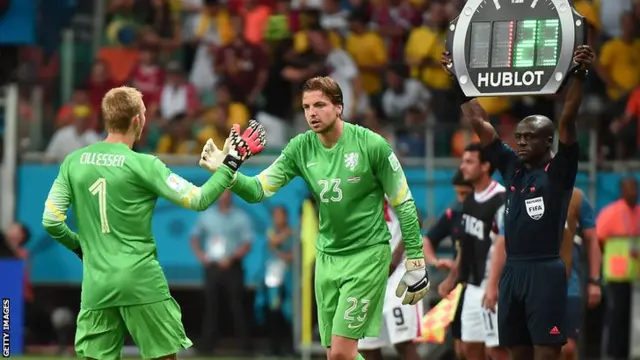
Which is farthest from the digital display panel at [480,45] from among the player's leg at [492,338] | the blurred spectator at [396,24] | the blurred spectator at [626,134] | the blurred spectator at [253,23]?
the blurred spectator at [253,23]

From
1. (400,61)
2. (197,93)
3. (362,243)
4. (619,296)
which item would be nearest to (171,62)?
(197,93)

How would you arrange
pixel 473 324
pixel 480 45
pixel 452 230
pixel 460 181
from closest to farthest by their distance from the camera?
pixel 480 45 < pixel 473 324 < pixel 460 181 < pixel 452 230

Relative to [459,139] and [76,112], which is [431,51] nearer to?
[459,139]

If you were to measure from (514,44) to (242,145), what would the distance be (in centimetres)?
223

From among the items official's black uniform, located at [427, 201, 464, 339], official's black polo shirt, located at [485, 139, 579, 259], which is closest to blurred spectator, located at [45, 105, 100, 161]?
official's black uniform, located at [427, 201, 464, 339]

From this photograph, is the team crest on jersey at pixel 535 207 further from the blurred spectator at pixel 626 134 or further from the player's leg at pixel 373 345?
the blurred spectator at pixel 626 134

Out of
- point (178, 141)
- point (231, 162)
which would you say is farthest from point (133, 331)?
point (178, 141)

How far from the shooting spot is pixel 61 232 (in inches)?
379

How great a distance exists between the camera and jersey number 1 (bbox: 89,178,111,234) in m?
9.28

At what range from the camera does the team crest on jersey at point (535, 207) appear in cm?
1094

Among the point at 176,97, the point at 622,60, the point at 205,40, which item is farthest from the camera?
the point at 205,40

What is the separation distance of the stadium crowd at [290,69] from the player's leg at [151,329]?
30.3 feet

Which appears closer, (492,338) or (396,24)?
(492,338)

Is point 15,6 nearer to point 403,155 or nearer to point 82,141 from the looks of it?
point 82,141
